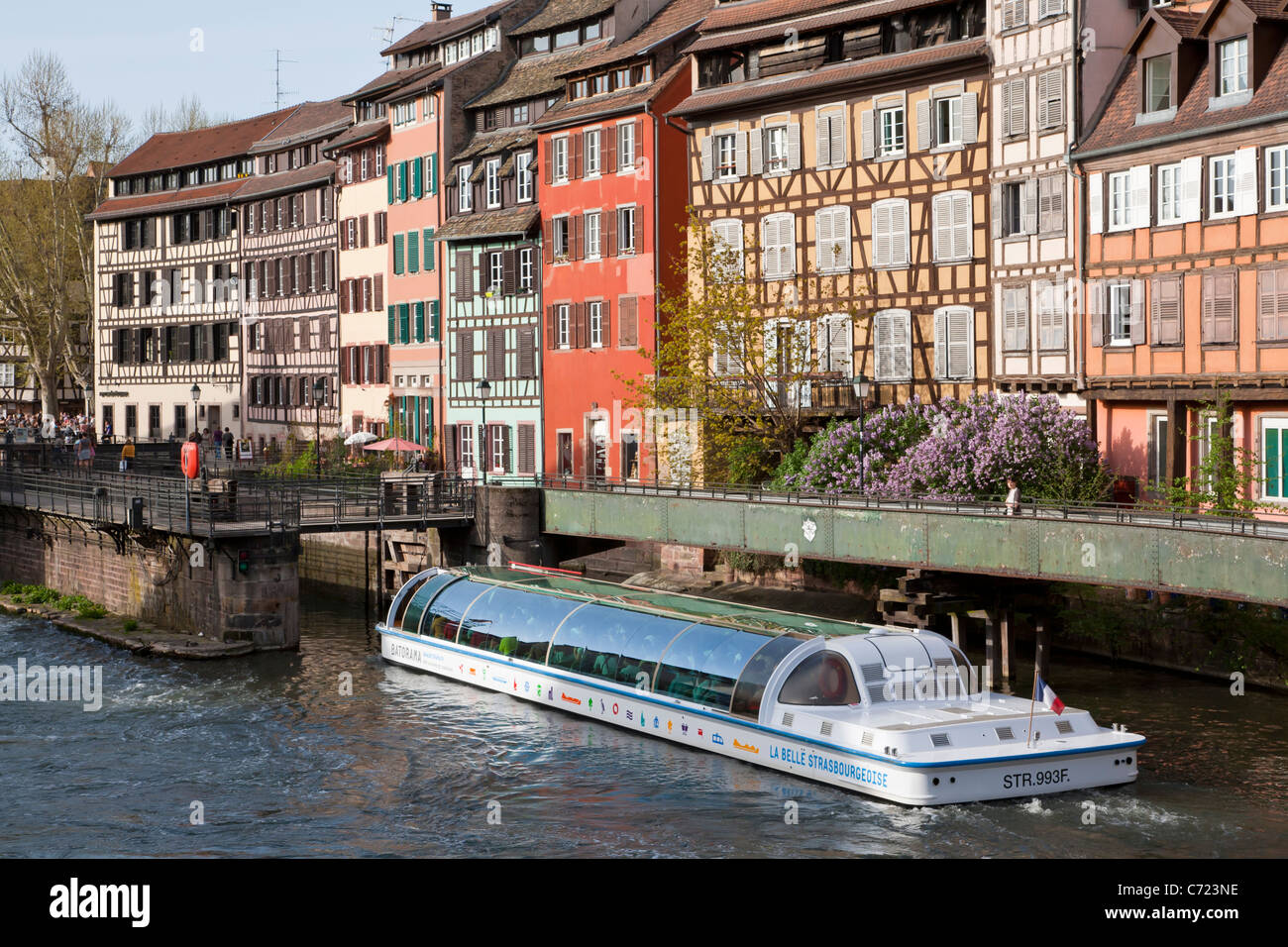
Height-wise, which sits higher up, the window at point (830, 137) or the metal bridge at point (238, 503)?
the window at point (830, 137)

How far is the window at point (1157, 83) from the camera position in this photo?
3581 cm

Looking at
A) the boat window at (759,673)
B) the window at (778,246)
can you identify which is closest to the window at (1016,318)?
the window at (778,246)

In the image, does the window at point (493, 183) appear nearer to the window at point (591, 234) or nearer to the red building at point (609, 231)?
the red building at point (609, 231)

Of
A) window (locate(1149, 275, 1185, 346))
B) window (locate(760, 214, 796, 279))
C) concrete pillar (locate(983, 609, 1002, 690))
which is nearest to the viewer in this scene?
concrete pillar (locate(983, 609, 1002, 690))

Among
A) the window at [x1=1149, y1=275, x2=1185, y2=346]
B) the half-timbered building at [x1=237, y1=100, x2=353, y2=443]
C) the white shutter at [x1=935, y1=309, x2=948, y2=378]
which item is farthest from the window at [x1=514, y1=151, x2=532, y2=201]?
the window at [x1=1149, y1=275, x2=1185, y2=346]

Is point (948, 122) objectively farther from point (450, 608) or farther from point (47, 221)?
point (47, 221)

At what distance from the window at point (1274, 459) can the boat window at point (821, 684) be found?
11921 mm

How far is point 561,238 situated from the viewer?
175 feet

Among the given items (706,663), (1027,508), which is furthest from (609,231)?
(706,663)

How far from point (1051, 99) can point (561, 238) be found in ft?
63.1

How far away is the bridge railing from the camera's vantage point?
89.5ft

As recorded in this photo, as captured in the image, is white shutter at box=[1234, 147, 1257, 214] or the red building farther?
the red building

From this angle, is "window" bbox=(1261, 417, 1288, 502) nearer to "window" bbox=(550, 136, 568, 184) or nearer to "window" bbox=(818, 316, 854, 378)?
"window" bbox=(818, 316, 854, 378)

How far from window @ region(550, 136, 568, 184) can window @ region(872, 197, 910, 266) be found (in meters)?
13.4
